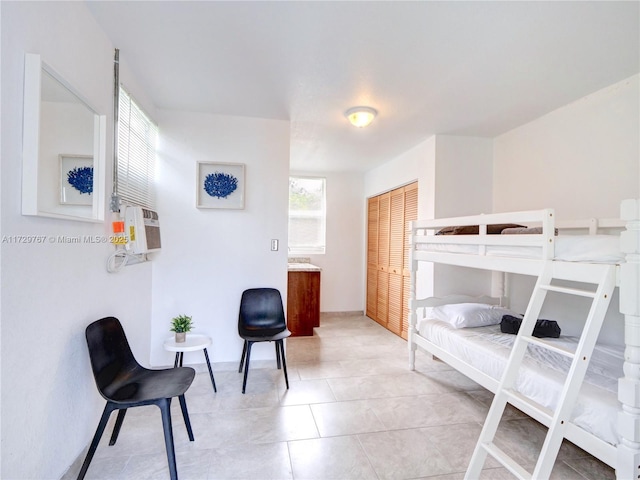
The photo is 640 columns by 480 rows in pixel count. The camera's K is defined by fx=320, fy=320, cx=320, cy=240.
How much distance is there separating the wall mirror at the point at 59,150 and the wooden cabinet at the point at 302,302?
267 cm

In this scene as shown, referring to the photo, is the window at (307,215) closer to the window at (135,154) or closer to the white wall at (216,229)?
the white wall at (216,229)

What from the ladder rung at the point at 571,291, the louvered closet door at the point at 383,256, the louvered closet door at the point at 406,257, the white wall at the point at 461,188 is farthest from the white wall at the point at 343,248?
the ladder rung at the point at 571,291

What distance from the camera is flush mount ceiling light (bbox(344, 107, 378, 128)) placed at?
2844 millimetres

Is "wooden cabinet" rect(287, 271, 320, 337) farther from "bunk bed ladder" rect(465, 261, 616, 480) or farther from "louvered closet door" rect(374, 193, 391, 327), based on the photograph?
"bunk bed ladder" rect(465, 261, 616, 480)

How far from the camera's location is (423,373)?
308 cm

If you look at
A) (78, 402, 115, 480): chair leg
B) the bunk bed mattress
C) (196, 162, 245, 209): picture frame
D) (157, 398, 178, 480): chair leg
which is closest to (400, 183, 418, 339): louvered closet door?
the bunk bed mattress

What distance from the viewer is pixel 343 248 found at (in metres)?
5.46

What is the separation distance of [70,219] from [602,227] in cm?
339

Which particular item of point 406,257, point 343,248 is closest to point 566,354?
point 406,257

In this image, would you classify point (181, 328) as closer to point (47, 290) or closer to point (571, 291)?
point (47, 290)

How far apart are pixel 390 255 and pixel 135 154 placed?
338 cm

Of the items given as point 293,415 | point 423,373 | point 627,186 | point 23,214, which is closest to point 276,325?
point 293,415

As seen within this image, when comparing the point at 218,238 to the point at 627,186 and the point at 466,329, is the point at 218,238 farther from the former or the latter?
the point at 627,186

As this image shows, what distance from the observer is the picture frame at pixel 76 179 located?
4.92ft
